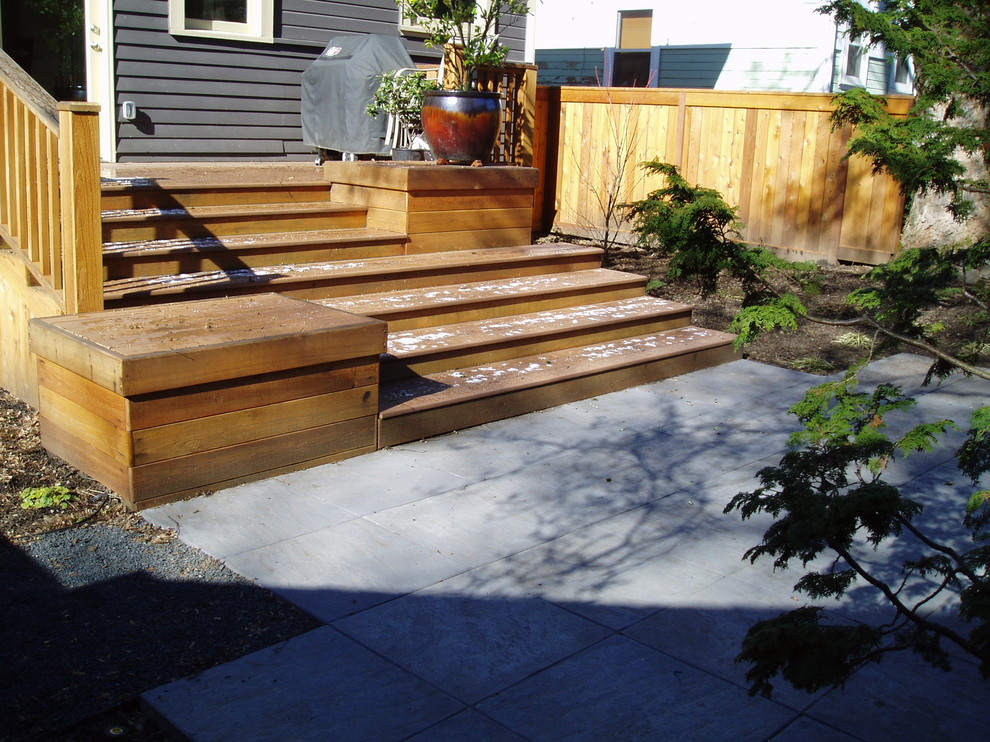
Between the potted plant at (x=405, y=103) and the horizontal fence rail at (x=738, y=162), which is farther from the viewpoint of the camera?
the horizontal fence rail at (x=738, y=162)

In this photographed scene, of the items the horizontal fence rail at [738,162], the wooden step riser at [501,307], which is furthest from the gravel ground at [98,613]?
the horizontal fence rail at [738,162]

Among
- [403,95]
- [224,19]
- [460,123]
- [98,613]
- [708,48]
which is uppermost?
[708,48]

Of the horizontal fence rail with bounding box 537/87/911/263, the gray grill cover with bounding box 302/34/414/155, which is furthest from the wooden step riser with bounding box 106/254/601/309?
the horizontal fence rail with bounding box 537/87/911/263

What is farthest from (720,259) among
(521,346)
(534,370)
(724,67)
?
(724,67)

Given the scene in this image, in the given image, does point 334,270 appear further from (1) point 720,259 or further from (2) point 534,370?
(1) point 720,259

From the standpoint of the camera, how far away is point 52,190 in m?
4.61

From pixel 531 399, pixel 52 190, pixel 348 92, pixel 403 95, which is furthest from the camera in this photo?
pixel 348 92

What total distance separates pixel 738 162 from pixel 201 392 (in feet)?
25.1

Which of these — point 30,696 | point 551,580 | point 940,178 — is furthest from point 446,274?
point 30,696

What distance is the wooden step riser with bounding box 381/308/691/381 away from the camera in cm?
538

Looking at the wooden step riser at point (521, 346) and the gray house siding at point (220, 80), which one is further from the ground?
the gray house siding at point (220, 80)

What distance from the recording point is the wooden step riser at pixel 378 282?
17.3 ft

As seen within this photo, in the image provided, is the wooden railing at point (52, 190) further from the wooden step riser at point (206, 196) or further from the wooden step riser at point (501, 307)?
the wooden step riser at point (501, 307)

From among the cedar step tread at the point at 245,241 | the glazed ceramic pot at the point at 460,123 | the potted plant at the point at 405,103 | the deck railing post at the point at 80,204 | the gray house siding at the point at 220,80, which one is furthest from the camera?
the gray house siding at the point at 220,80
